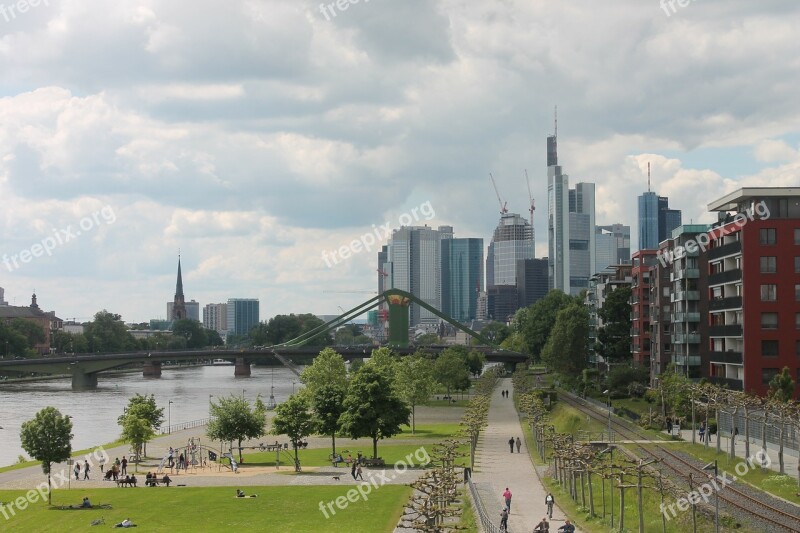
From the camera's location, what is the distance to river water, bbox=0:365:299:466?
91000 millimetres

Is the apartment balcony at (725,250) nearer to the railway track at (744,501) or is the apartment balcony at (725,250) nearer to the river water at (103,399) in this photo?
the railway track at (744,501)

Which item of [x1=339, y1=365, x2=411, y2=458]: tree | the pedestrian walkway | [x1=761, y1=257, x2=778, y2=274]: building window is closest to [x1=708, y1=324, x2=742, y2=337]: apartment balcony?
[x1=761, y1=257, x2=778, y2=274]: building window

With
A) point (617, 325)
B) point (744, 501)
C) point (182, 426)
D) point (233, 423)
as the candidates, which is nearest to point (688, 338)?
point (617, 325)

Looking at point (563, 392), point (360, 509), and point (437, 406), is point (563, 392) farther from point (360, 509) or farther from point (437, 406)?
point (360, 509)

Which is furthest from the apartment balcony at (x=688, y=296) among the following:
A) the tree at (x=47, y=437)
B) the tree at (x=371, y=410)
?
the tree at (x=47, y=437)

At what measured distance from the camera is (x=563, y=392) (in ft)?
406

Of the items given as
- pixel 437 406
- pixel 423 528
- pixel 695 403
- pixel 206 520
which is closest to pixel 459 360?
pixel 437 406

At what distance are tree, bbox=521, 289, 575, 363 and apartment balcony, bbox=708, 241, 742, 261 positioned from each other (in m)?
82.7

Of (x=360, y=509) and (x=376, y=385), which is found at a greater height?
(x=376, y=385)

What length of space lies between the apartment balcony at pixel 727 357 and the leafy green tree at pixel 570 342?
1820 inches

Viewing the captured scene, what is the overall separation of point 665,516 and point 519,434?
4328cm

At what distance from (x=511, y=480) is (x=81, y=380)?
123634 millimetres

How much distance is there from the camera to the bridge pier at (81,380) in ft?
535

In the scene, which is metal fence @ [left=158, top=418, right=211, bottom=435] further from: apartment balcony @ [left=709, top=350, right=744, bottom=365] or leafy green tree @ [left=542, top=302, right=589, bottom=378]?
leafy green tree @ [left=542, top=302, right=589, bottom=378]
